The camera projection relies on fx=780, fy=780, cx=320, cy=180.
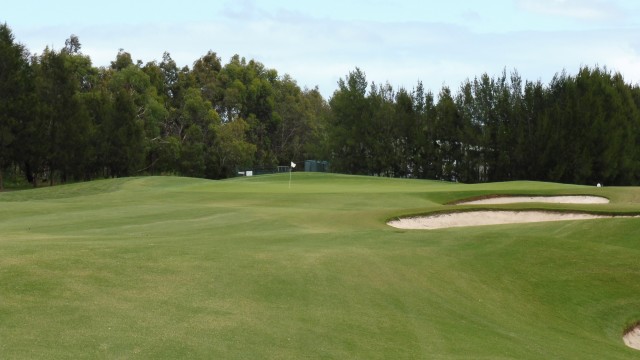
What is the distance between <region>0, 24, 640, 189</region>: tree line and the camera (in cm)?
6266

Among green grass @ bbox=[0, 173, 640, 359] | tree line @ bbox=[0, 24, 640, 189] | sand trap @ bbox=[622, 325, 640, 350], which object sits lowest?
sand trap @ bbox=[622, 325, 640, 350]

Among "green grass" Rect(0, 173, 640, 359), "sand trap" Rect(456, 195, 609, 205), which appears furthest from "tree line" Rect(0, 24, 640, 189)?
"green grass" Rect(0, 173, 640, 359)

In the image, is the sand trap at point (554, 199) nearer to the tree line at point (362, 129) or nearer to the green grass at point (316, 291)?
the green grass at point (316, 291)

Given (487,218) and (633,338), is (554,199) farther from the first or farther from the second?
(633,338)

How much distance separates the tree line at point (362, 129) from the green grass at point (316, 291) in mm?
39640

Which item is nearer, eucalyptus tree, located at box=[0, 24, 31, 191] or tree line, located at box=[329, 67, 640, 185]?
eucalyptus tree, located at box=[0, 24, 31, 191]

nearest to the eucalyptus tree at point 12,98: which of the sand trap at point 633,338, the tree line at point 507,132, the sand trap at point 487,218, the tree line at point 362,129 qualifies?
the tree line at point 362,129

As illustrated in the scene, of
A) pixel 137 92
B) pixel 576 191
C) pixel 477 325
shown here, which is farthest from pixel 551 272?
pixel 137 92

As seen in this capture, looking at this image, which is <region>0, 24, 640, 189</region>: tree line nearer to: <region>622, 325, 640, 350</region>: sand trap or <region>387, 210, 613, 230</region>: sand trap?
<region>387, 210, 613, 230</region>: sand trap

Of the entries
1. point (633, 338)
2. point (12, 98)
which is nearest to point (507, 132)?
point (12, 98)

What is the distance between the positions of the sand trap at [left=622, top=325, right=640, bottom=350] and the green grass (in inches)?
11.6

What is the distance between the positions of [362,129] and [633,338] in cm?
6424

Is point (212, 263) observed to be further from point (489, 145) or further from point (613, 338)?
point (489, 145)

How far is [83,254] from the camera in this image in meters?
14.4
